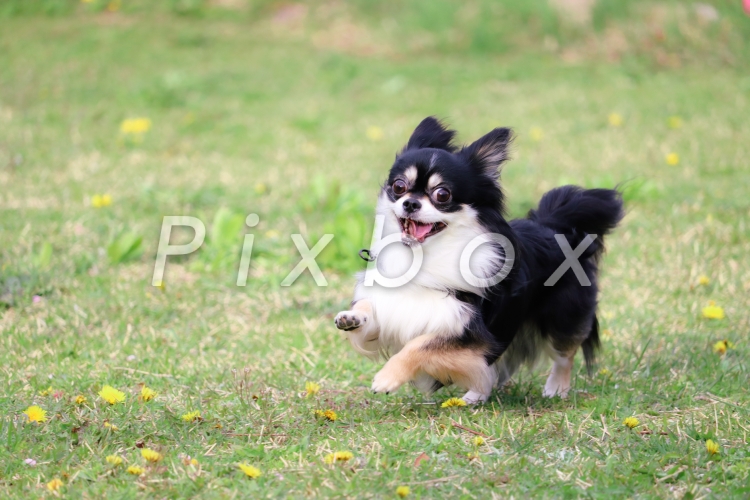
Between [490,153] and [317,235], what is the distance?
2.41 meters

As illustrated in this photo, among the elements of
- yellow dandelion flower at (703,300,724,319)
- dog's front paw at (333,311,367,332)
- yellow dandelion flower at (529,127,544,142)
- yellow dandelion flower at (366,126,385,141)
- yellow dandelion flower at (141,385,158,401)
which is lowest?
yellow dandelion flower at (141,385,158,401)

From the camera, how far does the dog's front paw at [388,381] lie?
2.90 metres

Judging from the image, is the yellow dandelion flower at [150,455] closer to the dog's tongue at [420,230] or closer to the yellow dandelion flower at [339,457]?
the yellow dandelion flower at [339,457]

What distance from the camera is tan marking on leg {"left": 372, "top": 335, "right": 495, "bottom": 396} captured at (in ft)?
9.61

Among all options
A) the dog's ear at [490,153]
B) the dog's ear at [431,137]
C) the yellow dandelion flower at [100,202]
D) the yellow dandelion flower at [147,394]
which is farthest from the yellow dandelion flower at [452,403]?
the yellow dandelion flower at [100,202]

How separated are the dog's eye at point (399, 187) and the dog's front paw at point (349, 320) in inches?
17.8

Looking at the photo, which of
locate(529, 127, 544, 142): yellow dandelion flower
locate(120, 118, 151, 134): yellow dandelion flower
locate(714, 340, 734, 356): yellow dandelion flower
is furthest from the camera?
locate(120, 118, 151, 134): yellow dandelion flower

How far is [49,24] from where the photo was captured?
11.6 meters

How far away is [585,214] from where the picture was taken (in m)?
3.59

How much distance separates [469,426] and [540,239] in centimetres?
87

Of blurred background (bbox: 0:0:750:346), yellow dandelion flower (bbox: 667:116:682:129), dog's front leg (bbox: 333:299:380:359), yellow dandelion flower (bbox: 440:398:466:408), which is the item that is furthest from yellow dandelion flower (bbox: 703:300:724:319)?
yellow dandelion flower (bbox: 667:116:682:129)

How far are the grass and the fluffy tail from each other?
59 centimetres

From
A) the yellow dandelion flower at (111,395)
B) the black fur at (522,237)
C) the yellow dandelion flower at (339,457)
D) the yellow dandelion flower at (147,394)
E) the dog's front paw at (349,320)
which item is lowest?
the yellow dandelion flower at (147,394)

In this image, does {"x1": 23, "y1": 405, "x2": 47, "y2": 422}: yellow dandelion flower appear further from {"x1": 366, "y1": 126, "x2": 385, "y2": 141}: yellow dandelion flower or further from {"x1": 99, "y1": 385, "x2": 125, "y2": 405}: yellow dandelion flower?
{"x1": 366, "y1": 126, "x2": 385, "y2": 141}: yellow dandelion flower
